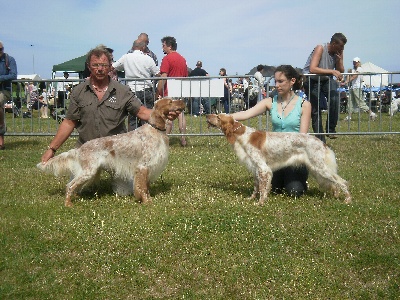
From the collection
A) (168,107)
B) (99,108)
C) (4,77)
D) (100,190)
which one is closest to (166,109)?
(168,107)

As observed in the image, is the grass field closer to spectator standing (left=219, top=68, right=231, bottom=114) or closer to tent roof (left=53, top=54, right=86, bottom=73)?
spectator standing (left=219, top=68, right=231, bottom=114)

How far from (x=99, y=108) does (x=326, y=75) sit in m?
4.35

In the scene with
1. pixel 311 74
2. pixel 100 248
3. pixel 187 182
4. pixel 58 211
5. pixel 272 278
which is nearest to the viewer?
pixel 272 278

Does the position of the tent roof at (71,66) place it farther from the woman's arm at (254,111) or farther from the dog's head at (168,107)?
the dog's head at (168,107)

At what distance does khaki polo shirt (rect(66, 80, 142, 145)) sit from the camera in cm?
555

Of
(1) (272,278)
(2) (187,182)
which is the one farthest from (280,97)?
(1) (272,278)

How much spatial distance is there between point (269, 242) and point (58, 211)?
215 centimetres

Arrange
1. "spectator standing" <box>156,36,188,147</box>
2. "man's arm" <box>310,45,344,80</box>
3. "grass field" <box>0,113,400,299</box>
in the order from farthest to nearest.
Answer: "spectator standing" <box>156,36,188,147</box>
"man's arm" <box>310,45,344,80</box>
"grass field" <box>0,113,400,299</box>

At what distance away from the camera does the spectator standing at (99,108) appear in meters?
5.52

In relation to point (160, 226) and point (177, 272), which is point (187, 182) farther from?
point (177, 272)

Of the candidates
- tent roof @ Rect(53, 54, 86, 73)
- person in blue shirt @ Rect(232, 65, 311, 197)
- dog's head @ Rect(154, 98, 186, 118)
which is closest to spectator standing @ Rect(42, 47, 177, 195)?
dog's head @ Rect(154, 98, 186, 118)

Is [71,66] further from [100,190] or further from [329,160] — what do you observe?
[329,160]

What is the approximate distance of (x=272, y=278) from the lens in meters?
3.26

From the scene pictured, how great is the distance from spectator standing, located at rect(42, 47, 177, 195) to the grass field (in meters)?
0.65
